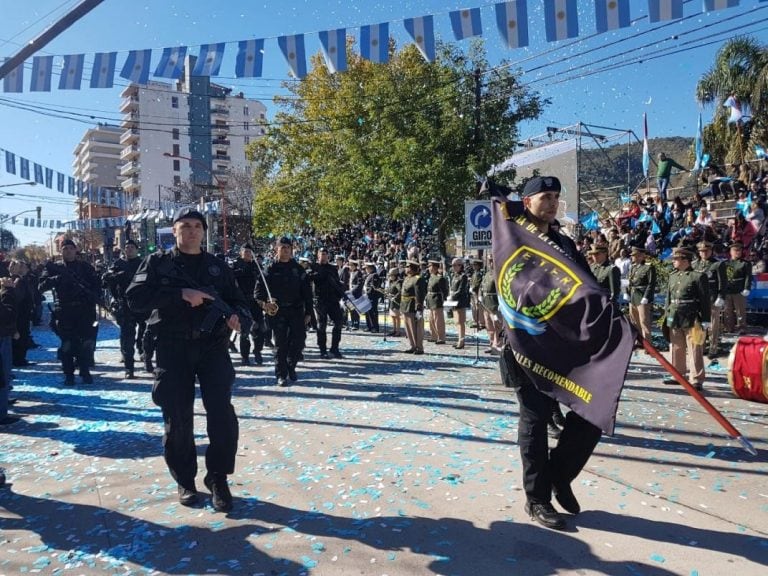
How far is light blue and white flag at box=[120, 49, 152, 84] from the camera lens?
32.9ft

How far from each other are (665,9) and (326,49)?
4.98 metres

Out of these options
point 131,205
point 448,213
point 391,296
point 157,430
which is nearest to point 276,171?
point 131,205

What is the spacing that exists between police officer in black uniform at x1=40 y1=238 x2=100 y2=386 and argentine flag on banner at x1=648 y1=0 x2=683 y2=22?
8572 mm

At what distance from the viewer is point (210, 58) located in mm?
10039

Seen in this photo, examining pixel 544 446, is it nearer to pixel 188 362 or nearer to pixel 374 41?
pixel 188 362

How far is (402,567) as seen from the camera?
3145mm

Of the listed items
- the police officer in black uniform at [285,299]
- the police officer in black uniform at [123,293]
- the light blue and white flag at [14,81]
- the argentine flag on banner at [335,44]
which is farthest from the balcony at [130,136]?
the police officer in black uniform at [285,299]

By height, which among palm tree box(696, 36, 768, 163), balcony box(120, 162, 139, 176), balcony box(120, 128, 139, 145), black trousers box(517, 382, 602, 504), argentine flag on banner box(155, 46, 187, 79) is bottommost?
black trousers box(517, 382, 602, 504)

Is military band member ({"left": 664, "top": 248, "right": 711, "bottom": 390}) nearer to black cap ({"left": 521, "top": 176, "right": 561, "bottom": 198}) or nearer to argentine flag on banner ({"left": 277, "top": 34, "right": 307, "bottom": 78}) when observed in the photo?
black cap ({"left": 521, "top": 176, "right": 561, "bottom": 198})

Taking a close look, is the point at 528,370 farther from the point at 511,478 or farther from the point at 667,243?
the point at 667,243

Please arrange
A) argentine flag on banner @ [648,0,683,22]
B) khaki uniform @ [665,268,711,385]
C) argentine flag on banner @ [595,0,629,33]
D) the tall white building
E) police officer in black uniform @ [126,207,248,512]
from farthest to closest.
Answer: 1. the tall white building
2. argentine flag on banner @ [595,0,629,33]
3. argentine flag on banner @ [648,0,683,22]
4. khaki uniform @ [665,268,711,385]
5. police officer in black uniform @ [126,207,248,512]

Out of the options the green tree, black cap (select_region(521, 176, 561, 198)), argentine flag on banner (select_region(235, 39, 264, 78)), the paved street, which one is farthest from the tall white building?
black cap (select_region(521, 176, 561, 198))

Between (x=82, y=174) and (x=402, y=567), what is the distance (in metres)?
119

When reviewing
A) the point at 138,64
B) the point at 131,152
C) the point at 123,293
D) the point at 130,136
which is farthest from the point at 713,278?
the point at 130,136
